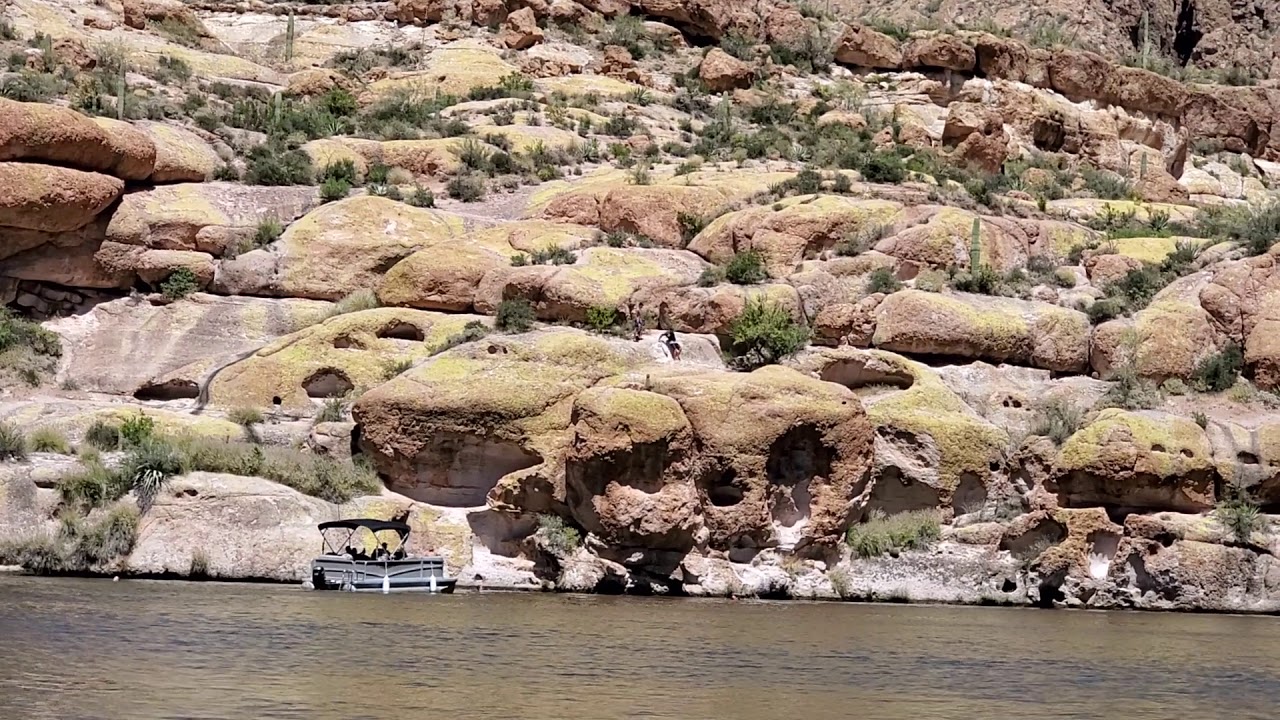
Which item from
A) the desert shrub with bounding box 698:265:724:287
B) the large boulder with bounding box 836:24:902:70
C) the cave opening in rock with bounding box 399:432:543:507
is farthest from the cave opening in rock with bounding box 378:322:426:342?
the large boulder with bounding box 836:24:902:70

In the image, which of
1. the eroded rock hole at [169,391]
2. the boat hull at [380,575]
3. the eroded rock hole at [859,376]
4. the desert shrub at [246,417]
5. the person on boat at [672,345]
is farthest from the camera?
the person on boat at [672,345]

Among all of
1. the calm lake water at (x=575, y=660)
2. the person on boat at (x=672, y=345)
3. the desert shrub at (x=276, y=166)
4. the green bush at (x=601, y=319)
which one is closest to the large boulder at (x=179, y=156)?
the desert shrub at (x=276, y=166)

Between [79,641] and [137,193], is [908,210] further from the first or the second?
[79,641]

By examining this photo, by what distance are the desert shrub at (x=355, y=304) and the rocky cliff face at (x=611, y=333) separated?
0.11 meters

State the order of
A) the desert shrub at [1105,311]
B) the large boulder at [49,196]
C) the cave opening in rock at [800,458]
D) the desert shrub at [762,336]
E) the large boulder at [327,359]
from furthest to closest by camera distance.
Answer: the desert shrub at [1105,311], the large boulder at [49,196], the desert shrub at [762,336], the large boulder at [327,359], the cave opening in rock at [800,458]

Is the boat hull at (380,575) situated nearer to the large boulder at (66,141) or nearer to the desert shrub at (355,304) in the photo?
the desert shrub at (355,304)

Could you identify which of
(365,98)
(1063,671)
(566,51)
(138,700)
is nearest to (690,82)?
(566,51)

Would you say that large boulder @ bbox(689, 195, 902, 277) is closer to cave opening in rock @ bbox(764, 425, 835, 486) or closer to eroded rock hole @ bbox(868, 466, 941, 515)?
eroded rock hole @ bbox(868, 466, 941, 515)

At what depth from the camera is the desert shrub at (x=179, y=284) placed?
42750mm

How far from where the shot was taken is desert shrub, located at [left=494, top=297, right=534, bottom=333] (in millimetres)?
39500

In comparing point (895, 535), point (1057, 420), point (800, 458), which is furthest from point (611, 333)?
point (1057, 420)

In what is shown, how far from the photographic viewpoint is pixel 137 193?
144ft

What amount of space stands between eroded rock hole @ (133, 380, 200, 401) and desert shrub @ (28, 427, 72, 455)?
464 centimetres

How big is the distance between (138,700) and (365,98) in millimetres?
41257
